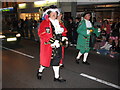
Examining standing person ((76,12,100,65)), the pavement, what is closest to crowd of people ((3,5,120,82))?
standing person ((76,12,100,65))

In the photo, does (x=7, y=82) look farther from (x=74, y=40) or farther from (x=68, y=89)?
(x=74, y=40)

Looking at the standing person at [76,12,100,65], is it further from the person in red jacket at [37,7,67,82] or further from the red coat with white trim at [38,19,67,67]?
the red coat with white trim at [38,19,67,67]

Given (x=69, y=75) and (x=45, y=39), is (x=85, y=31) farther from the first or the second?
(x=45, y=39)

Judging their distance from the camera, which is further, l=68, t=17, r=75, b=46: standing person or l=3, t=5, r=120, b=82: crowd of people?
l=68, t=17, r=75, b=46: standing person

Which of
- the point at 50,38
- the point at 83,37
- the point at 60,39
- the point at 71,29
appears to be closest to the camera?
the point at 50,38

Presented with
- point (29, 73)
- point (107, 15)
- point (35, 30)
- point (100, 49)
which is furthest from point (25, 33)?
point (29, 73)

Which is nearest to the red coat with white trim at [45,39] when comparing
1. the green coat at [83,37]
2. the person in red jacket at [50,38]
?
the person in red jacket at [50,38]

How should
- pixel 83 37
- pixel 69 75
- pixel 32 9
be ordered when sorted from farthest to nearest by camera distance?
1. pixel 32 9
2. pixel 83 37
3. pixel 69 75

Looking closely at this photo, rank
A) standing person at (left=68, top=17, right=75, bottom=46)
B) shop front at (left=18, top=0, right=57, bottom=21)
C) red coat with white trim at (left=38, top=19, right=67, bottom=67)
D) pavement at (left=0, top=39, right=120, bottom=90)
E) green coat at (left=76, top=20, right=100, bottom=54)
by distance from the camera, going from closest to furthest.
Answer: red coat with white trim at (left=38, top=19, right=67, bottom=67), pavement at (left=0, top=39, right=120, bottom=90), green coat at (left=76, top=20, right=100, bottom=54), standing person at (left=68, top=17, right=75, bottom=46), shop front at (left=18, top=0, right=57, bottom=21)

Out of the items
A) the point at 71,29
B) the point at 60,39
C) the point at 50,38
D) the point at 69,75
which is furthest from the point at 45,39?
the point at 71,29

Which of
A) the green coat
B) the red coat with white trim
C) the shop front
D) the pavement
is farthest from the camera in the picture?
the shop front

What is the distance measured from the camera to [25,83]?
12.5 feet

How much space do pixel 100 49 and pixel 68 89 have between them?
12.9ft

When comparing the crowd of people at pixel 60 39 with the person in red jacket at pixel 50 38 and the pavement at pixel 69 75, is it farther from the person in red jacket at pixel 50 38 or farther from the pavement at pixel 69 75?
the pavement at pixel 69 75
